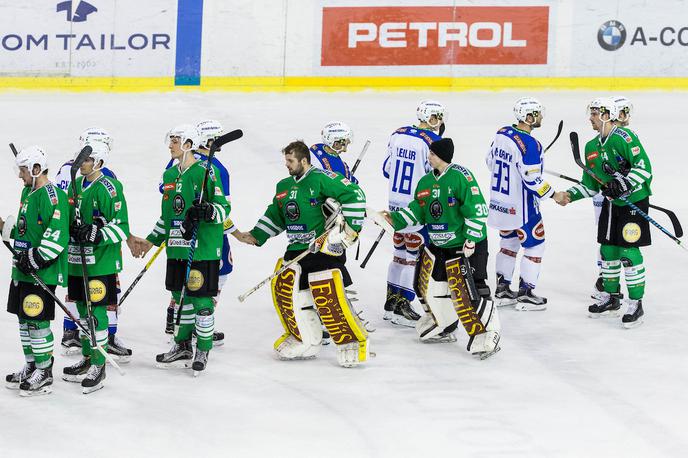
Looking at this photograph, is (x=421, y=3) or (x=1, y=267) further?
(x=421, y=3)

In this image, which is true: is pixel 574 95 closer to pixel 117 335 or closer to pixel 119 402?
pixel 117 335

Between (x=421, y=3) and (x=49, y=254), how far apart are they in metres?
8.11

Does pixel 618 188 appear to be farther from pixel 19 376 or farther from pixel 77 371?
pixel 19 376

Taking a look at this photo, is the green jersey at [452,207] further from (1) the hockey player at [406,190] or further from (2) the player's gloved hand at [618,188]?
(2) the player's gloved hand at [618,188]

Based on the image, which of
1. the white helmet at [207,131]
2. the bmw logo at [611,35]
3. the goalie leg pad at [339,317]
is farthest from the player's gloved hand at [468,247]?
the bmw logo at [611,35]

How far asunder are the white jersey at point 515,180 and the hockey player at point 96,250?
296 centimetres

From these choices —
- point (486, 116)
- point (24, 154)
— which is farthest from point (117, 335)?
point (486, 116)

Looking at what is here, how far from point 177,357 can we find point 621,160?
3.24 m

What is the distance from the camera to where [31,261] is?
6.44m

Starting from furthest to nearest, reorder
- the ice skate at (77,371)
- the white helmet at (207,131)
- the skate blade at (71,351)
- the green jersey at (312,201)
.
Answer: the white helmet at (207,131), the skate blade at (71,351), the green jersey at (312,201), the ice skate at (77,371)

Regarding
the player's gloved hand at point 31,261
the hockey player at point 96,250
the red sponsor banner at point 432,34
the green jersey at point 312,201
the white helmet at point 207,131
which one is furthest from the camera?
the red sponsor banner at point 432,34

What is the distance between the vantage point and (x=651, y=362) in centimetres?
746

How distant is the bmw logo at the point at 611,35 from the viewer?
45.3 feet

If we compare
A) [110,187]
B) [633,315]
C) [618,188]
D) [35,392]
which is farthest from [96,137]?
[633,315]
